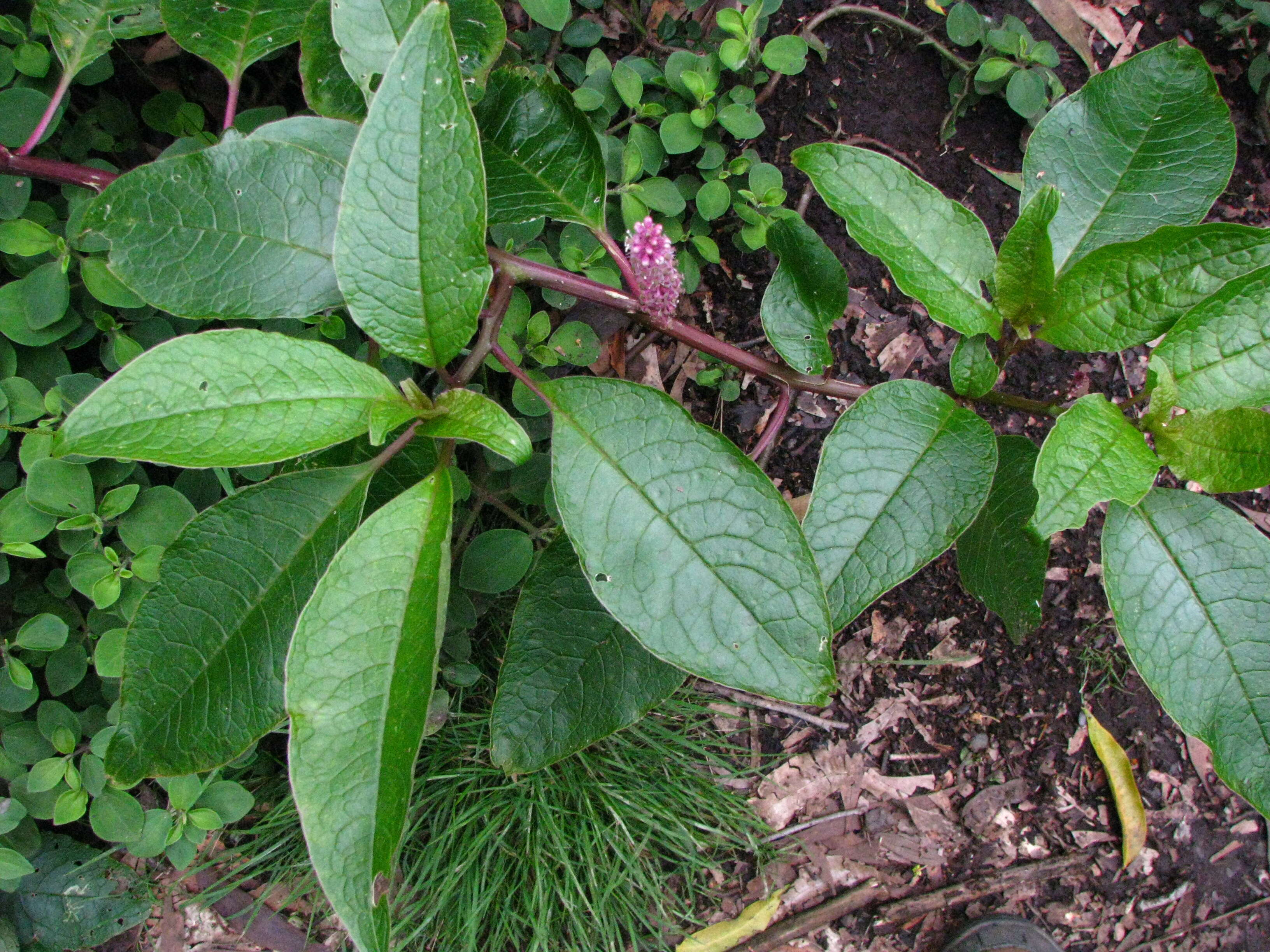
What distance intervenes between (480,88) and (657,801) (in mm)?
1866

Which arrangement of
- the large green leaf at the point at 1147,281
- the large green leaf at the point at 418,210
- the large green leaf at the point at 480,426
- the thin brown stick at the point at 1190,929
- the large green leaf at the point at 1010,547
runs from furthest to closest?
1. the thin brown stick at the point at 1190,929
2. the large green leaf at the point at 1010,547
3. the large green leaf at the point at 1147,281
4. the large green leaf at the point at 480,426
5. the large green leaf at the point at 418,210

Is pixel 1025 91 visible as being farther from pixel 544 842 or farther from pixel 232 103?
pixel 544 842

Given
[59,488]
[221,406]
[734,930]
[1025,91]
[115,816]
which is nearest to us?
[221,406]

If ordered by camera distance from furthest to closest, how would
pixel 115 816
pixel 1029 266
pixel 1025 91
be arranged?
1. pixel 1025 91
2. pixel 115 816
3. pixel 1029 266

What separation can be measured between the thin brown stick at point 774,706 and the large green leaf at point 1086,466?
145 centimetres

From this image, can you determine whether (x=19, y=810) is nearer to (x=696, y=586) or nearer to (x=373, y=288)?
(x=373, y=288)

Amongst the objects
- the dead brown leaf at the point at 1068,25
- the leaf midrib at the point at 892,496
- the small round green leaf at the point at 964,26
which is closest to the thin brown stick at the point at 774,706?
the leaf midrib at the point at 892,496

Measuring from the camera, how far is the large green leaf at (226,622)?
46.8 inches

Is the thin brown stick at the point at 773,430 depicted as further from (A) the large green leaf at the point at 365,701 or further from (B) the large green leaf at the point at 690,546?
(A) the large green leaf at the point at 365,701

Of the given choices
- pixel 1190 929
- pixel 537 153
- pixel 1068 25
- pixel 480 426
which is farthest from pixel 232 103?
pixel 1190 929

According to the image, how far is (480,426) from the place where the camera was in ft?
3.63

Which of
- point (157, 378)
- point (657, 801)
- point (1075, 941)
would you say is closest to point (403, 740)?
point (157, 378)

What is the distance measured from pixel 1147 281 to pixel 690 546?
0.79 m

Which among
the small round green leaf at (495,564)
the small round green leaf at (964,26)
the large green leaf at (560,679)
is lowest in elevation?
the small round green leaf at (495,564)
